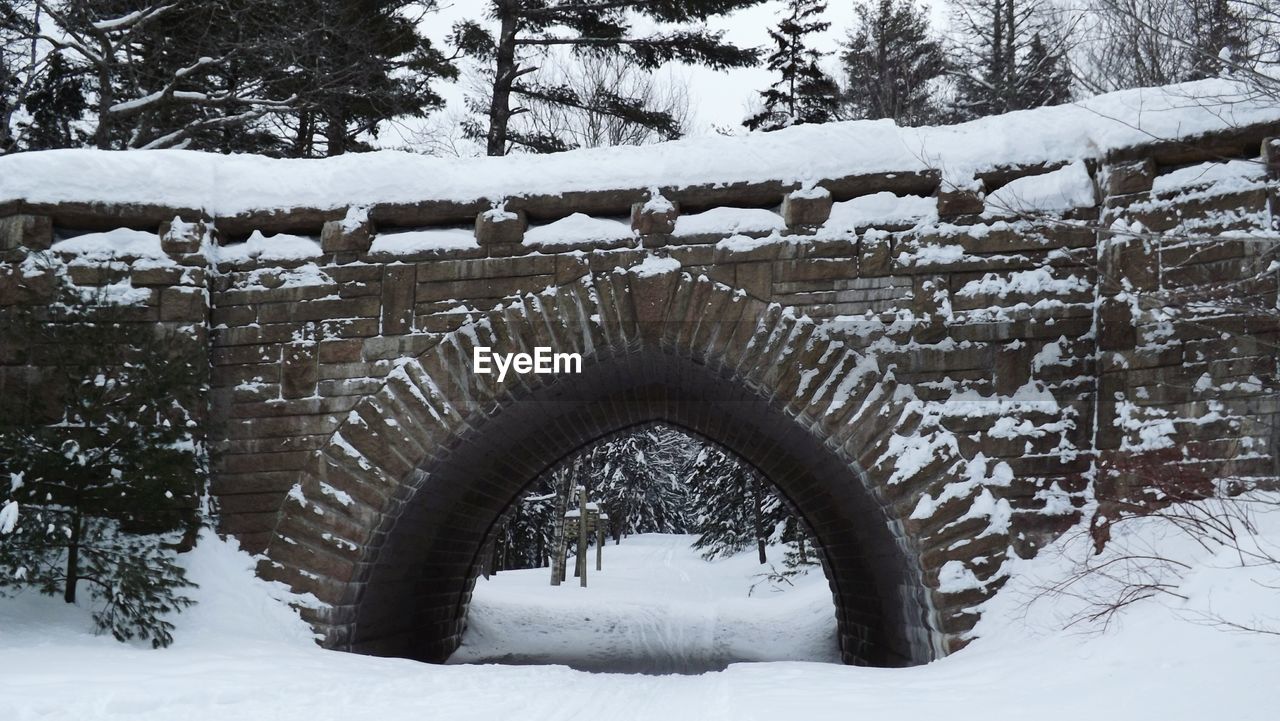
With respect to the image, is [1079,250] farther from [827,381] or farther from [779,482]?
[779,482]

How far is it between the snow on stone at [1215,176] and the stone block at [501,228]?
171 inches

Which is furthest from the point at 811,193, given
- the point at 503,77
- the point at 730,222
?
the point at 503,77

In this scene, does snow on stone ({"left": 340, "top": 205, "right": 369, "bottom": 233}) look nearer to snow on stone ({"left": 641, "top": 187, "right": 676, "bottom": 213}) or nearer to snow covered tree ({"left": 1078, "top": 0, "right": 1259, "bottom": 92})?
snow on stone ({"left": 641, "top": 187, "right": 676, "bottom": 213})

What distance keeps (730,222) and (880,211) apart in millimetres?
1066

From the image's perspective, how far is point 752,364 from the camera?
7.48m

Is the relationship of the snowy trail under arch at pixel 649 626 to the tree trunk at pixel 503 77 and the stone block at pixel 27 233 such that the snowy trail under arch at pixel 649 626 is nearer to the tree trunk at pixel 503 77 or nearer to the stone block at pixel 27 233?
the stone block at pixel 27 233

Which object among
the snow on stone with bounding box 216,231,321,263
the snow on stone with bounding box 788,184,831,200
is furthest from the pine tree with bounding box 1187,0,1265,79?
the snow on stone with bounding box 216,231,321,263

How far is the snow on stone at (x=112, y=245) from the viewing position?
7.92 metres

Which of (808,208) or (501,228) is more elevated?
(808,208)

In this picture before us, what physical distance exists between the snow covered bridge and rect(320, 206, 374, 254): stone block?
20mm

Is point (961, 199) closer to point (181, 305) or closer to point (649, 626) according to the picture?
point (181, 305)

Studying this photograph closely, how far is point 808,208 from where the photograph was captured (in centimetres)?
759

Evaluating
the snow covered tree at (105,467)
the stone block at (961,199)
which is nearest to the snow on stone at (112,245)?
the snow covered tree at (105,467)

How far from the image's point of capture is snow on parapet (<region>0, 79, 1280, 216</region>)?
7.48 meters
